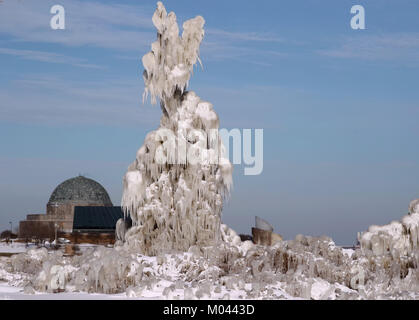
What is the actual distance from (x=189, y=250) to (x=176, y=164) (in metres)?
3.10

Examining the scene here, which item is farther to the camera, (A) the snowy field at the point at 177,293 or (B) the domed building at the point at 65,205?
(B) the domed building at the point at 65,205

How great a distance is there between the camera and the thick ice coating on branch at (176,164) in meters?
26.0

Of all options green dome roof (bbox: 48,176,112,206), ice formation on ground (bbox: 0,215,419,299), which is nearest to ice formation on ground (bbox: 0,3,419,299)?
ice formation on ground (bbox: 0,215,419,299)

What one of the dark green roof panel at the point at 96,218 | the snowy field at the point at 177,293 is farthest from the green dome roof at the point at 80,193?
the snowy field at the point at 177,293

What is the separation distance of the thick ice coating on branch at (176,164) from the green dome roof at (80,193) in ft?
222

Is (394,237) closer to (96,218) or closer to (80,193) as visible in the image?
(96,218)

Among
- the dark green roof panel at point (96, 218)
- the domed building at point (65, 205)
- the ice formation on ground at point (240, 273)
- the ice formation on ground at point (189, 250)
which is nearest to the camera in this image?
the ice formation on ground at point (240, 273)

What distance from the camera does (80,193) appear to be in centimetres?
9425

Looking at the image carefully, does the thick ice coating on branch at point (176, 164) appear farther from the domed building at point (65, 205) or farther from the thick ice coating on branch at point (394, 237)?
the domed building at point (65, 205)

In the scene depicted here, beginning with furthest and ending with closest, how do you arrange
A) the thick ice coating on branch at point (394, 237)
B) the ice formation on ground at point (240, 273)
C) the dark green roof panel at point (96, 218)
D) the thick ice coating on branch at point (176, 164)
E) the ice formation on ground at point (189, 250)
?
the dark green roof panel at point (96, 218), the thick ice coating on branch at point (176, 164), the thick ice coating on branch at point (394, 237), the ice formation on ground at point (189, 250), the ice formation on ground at point (240, 273)

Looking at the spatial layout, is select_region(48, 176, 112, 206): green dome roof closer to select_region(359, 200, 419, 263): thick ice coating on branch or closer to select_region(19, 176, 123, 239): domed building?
select_region(19, 176, 123, 239): domed building

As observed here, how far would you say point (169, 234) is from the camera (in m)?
26.0
